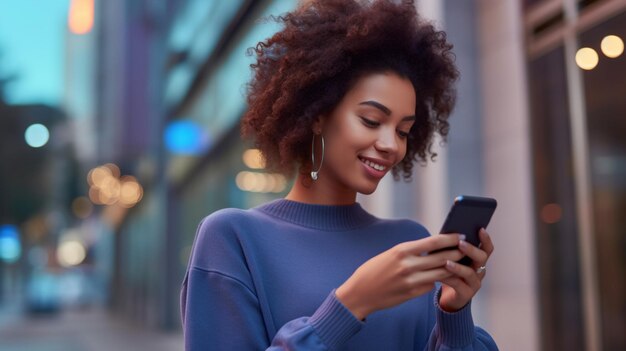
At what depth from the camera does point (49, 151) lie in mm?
18047

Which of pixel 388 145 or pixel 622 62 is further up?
pixel 622 62

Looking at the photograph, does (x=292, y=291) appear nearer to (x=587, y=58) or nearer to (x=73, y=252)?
(x=587, y=58)

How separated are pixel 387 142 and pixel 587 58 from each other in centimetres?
336

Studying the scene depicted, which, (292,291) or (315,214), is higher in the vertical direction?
(315,214)

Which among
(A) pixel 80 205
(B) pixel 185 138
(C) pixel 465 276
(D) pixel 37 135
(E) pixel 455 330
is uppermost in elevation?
(D) pixel 37 135

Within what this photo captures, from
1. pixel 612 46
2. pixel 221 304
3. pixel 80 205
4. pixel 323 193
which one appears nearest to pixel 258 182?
pixel 612 46

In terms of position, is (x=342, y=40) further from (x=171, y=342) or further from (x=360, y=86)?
(x=171, y=342)

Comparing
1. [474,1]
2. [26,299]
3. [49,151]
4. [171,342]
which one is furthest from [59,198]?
[474,1]

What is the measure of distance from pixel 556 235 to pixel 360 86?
348 cm

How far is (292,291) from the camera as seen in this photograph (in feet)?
5.47

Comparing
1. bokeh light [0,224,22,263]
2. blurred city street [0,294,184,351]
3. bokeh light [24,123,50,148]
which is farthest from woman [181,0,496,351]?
bokeh light [0,224,22,263]

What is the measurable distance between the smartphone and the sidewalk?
1004 centimetres

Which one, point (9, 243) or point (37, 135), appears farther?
→ point (9, 243)

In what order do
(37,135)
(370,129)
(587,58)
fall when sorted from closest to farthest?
(370,129)
(587,58)
(37,135)
